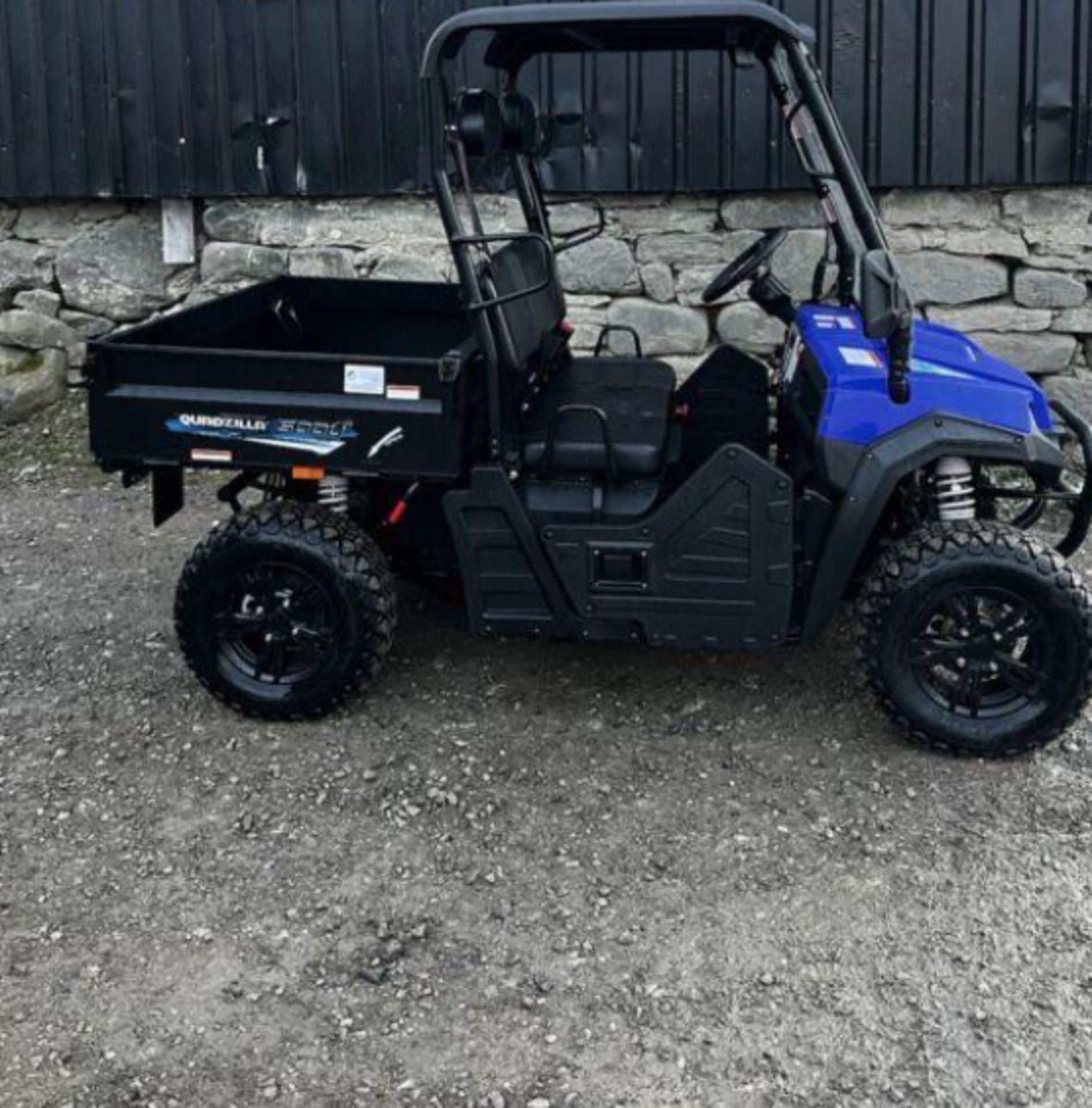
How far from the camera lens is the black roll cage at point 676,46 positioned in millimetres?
3959

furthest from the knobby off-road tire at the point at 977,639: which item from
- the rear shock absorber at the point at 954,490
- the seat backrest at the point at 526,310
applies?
the seat backrest at the point at 526,310

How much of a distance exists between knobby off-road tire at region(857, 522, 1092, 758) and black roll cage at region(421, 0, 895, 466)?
771 millimetres

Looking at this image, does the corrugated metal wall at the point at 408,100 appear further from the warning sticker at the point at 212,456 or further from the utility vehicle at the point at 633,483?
the warning sticker at the point at 212,456

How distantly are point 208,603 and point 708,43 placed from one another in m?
2.22

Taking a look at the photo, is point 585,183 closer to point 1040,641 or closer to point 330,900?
point 1040,641

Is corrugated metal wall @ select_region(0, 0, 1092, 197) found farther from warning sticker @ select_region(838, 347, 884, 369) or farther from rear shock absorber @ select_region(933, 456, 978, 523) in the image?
rear shock absorber @ select_region(933, 456, 978, 523)

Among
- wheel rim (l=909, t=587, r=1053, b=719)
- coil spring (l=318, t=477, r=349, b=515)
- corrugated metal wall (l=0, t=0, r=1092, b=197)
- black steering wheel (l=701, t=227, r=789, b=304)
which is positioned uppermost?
corrugated metal wall (l=0, t=0, r=1092, b=197)

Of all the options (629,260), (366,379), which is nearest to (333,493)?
(366,379)

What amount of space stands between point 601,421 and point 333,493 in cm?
89

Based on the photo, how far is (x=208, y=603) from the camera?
4.44 metres

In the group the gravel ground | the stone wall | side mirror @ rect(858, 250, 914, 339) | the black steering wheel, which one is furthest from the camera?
the stone wall

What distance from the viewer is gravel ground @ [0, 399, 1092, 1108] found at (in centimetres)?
310

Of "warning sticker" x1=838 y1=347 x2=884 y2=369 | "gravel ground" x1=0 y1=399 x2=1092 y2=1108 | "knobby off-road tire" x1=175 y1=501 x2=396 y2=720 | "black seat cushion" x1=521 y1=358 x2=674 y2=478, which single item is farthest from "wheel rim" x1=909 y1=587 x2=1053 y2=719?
"knobby off-road tire" x1=175 y1=501 x2=396 y2=720

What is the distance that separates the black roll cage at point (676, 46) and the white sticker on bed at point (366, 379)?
1.02 feet
